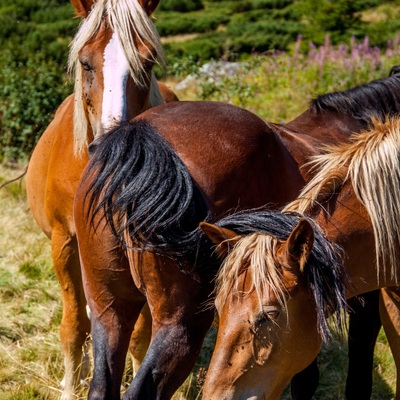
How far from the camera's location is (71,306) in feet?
13.3

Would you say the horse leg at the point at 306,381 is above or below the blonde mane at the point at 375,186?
below

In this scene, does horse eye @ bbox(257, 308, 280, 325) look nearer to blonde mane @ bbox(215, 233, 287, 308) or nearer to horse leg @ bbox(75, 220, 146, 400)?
blonde mane @ bbox(215, 233, 287, 308)

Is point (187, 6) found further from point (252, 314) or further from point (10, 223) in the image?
point (252, 314)

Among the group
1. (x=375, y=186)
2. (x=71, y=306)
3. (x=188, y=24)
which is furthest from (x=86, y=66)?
(x=188, y=24)

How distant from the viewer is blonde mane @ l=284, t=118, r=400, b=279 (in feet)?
9.29

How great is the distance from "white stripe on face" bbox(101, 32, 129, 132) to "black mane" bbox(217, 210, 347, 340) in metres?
0.97

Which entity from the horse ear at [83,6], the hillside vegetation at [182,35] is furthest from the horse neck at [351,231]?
the hillside vegetation at [182,35]

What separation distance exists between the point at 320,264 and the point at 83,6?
212 cm

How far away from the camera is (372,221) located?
2.83 metres

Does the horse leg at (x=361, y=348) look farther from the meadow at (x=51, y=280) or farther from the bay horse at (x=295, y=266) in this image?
the bay horse at (x=295, y=266)

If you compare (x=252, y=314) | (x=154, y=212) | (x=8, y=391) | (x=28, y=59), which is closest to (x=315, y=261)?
(x=252, y=314)

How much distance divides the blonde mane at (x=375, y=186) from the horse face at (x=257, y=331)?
0.33m

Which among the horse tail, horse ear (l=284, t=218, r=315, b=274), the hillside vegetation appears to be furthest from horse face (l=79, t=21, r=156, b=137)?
the hillside vegetation

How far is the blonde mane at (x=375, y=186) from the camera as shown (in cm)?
283
